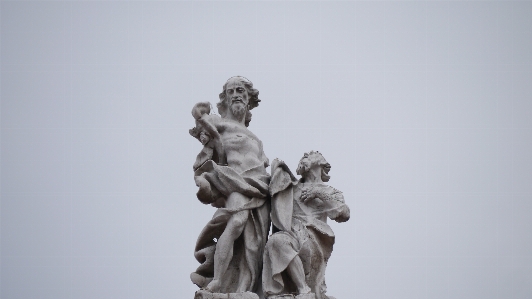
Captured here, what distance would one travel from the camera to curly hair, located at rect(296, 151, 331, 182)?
13984 mm

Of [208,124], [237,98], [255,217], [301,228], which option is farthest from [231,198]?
[237,98]

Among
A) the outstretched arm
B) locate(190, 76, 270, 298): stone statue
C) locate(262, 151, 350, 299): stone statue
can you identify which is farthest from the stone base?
the outstretched arm

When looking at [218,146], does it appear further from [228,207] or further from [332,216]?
[332,216]

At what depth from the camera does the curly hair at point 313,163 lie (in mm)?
Result: 13984

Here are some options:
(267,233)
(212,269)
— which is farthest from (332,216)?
(212,269)

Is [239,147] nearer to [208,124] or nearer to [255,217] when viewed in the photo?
[208,124]

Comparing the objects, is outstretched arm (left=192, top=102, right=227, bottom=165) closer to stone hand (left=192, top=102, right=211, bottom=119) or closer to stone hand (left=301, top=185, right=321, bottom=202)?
stone hand (left=192, top=102, right=211, bottom=119)

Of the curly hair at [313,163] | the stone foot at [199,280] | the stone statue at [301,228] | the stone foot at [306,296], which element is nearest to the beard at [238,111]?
the stone statue at [301,228]

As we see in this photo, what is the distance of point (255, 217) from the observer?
13547 mm

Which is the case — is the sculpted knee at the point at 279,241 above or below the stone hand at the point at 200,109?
below

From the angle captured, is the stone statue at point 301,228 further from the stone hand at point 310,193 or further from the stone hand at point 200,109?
the stone hand at point 200,109

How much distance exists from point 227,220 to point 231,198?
0.33 m

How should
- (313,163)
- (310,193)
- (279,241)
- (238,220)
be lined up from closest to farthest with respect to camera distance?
(279,241), (238,220), (310,193), (313,163)

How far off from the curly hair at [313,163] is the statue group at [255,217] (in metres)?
0.02
